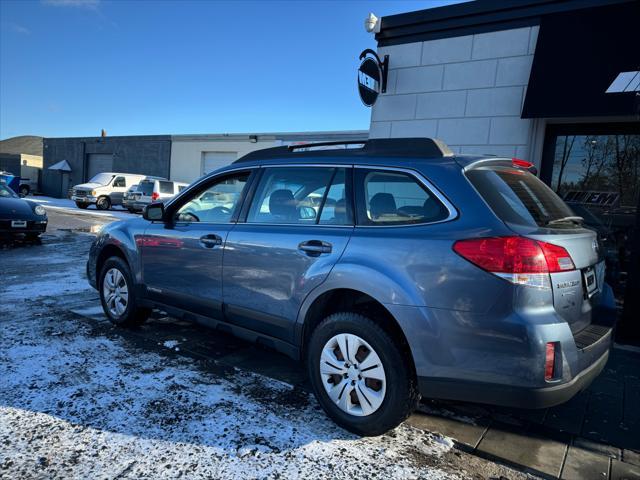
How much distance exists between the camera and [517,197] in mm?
2611

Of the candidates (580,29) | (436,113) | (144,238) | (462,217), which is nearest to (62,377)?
(144,238)

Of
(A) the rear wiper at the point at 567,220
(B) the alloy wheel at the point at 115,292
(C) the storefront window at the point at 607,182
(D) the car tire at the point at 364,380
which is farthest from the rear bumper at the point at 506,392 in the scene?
(C) the storefront window at the point at 607,182

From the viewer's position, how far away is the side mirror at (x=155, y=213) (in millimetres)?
4082

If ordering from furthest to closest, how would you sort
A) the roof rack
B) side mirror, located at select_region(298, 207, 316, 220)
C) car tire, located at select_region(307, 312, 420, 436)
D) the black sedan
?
the black sedan → side mirror, located at select_region(298, 207, 316, 220) → the roof rack → car tire, located at select_region(307, 312, 420, 436)

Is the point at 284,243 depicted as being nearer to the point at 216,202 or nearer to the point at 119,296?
the point at 216,202

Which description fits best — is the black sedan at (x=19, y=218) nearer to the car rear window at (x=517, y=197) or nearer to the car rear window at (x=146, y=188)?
the car rear window at (x=517, y=197)

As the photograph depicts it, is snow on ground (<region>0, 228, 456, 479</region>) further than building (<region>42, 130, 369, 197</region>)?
No

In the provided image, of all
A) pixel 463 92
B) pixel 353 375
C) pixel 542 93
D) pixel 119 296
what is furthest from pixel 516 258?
pixel 463 92

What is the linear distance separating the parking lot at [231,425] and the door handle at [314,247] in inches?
42.5

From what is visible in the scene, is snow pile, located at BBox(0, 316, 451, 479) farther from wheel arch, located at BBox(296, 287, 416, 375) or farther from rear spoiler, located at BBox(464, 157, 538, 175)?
rear spoiler, located at BBox(464, 157, 538, 175)

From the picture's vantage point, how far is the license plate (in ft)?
8.40

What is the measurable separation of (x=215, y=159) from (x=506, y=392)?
23417 millimetres

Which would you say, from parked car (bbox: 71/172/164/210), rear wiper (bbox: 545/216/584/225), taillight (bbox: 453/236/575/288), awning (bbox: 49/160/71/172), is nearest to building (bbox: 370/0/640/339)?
rear wiper (bbox: 545/216/584/225)

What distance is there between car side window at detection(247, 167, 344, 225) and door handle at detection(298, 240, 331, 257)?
189 mm
